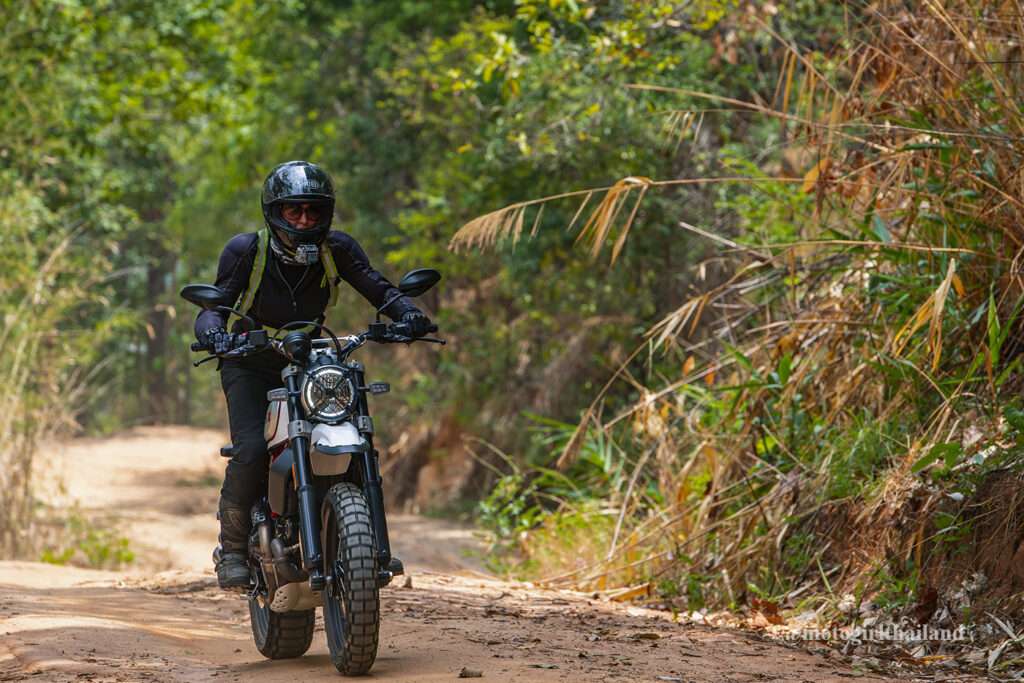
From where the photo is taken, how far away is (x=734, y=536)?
25.5 ft

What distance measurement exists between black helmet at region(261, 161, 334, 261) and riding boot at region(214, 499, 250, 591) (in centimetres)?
116

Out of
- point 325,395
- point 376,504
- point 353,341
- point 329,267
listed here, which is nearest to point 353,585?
point 376,504

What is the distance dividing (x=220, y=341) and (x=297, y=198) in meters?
0.71

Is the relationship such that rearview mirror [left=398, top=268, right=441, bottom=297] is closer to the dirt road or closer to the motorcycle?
the motorcycle

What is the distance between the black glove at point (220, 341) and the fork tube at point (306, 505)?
30cm

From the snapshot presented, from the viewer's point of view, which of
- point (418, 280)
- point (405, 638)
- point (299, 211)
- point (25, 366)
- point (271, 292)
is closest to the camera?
point (418, 280)

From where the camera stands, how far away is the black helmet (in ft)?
18.2

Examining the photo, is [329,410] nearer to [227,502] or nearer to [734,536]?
[227,502]

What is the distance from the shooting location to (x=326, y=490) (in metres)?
5.30

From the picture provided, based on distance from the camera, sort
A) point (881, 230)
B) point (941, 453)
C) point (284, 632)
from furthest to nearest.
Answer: point (881, 230), point (941, 453), point (284, 632)

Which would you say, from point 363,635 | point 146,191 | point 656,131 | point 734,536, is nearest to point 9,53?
point 656,131

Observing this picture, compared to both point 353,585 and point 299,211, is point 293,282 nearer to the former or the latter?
point 299,211

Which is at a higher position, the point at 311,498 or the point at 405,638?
the point at 311,498

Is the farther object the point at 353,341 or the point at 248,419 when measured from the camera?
the point at 248,419
